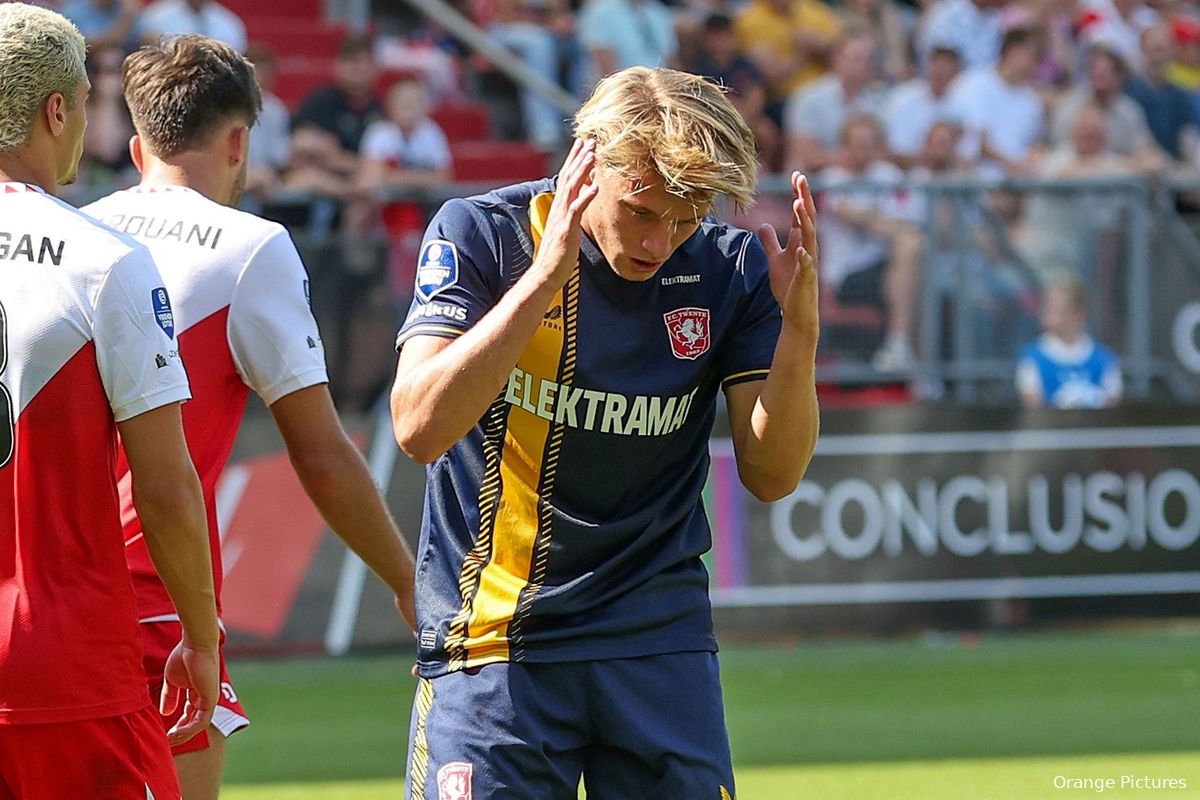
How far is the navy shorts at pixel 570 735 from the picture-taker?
3.54m

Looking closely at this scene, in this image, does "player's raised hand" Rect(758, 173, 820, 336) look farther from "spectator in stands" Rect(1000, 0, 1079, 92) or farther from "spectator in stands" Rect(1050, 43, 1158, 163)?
"spectator in stands" Rect(1000, 0, 1079, 92)

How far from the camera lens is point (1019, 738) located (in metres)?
8.19

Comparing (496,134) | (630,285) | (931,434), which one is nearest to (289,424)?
(630,285)

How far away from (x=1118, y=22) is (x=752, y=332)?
43.9 ft

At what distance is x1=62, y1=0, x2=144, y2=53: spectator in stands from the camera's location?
12.9 m

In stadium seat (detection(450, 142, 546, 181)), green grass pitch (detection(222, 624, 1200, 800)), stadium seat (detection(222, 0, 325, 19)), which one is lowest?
green grass pitch (detection(222, 624, 1200, 800))

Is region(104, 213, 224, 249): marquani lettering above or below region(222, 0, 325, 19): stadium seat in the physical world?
below

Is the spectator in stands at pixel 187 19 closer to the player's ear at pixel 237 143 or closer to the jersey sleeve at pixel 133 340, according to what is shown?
the player's ear at pixel 237 143

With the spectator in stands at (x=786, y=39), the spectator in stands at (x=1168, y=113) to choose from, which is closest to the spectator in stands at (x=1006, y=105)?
the spectator in stands at (x=1168, y=113)

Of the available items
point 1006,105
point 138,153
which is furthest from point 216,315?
point 1006,105

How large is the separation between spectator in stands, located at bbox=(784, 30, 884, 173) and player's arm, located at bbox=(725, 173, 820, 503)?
960 cm

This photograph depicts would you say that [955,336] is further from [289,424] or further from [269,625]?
[289,424]

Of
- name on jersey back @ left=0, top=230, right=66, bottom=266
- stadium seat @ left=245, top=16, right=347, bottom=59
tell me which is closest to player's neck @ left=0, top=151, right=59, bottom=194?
name on jersey back @ left=0, top=230, right=66, bottom=266

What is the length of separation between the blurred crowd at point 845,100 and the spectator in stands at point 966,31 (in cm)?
2
